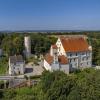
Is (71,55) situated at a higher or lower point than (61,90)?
higher

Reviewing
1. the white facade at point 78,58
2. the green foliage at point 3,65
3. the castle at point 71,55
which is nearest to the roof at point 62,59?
the castle at point 71,55

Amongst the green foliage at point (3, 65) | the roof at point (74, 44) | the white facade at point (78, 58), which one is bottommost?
the green foliage at point (3, 65)

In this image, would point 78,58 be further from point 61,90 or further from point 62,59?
point 61,90

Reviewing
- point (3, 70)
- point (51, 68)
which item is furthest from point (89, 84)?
point (3, 70)

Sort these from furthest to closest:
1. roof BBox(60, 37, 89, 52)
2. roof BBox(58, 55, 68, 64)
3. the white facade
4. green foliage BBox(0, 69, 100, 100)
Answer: roof BBox(60, 37, 89, 52) → the white facade → roof BBox(58, 55, 68, 64) → green foliage BBox(0, 69, 100, 100)

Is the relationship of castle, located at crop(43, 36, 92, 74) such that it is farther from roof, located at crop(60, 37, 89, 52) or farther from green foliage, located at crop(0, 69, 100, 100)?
green foliage, located at crop(0, 69, 100, 100)

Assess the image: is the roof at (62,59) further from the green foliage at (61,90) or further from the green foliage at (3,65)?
the green foliage at (3,65)

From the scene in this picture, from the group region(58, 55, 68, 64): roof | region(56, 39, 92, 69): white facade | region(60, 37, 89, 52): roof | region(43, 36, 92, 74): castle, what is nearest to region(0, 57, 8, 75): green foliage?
region(43, 36, 92, 74): castle

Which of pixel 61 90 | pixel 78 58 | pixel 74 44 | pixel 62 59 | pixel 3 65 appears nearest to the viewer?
pixel 61 90

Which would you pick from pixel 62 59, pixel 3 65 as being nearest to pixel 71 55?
pixel 62 59
